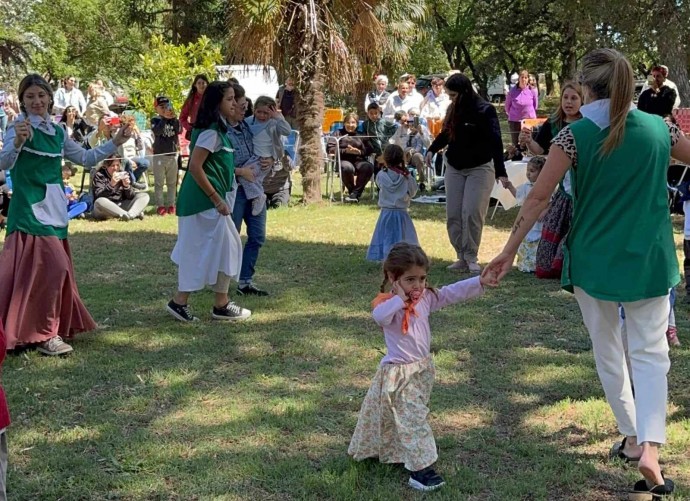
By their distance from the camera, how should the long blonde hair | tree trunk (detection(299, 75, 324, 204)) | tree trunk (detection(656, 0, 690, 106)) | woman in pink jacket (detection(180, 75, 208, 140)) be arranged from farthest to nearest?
tree trunk (detection(656, 0, 690, 106)) < tree trunk (detection(299, 75, 324, 204)) < woman in pink jacket (detection(180, 75, 208, 140)) < the long blonde hair

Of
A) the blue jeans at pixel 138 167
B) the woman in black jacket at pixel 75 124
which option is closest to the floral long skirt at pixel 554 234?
the blue jeans at pixel 138 167

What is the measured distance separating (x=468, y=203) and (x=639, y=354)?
16.2 ft

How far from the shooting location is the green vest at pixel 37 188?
5754mm

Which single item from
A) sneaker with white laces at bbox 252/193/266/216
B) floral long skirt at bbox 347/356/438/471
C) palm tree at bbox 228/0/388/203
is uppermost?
palm tree at bbox 228/0/388/203

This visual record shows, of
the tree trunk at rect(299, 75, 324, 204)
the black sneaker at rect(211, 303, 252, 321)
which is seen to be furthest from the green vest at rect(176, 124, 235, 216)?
the tree trunk at rect(299, 75, 324, 204)

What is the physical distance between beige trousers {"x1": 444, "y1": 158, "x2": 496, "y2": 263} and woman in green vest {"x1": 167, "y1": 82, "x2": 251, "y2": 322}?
105 inches

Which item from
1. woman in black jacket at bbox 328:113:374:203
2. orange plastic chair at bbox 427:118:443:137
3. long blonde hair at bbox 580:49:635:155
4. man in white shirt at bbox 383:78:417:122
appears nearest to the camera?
long blonde hair at bbox 580:49:635:155

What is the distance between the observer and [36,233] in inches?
228

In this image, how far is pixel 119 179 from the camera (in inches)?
505

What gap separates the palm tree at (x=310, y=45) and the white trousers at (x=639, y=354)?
9.59 meters

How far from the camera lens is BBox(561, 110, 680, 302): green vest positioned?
3.56 meters

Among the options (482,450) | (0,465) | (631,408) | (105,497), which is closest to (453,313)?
(482,450)

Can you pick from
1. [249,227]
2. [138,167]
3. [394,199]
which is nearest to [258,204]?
[249,227]

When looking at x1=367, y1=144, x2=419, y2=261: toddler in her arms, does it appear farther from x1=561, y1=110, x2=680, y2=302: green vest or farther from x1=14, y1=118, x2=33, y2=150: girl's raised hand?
x1=561, y1=110, x2=680, y2=302: green vest
